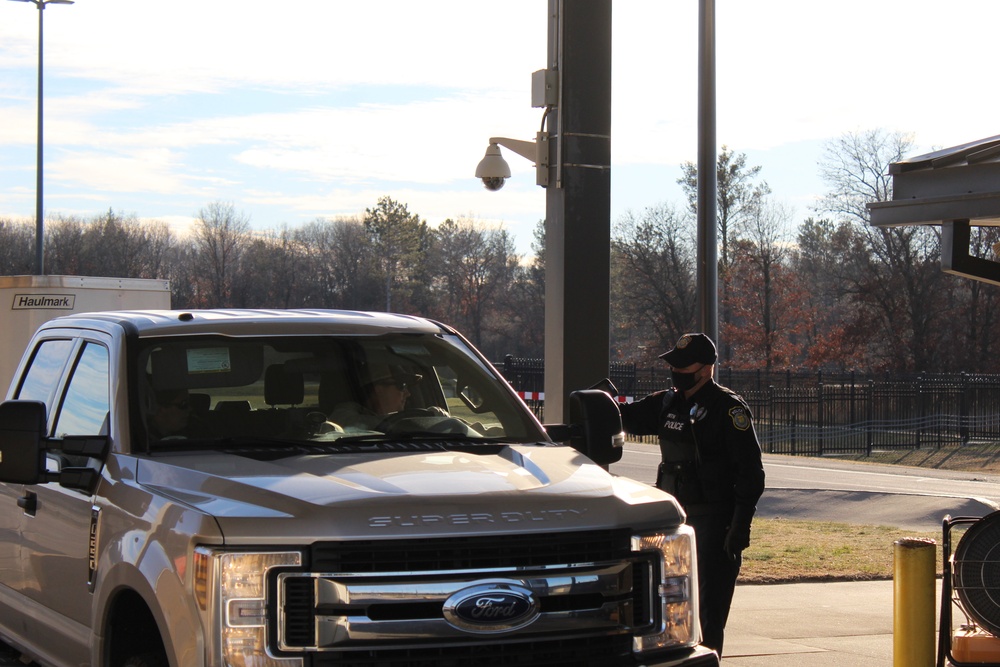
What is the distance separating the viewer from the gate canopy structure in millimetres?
6801

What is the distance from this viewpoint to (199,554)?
3.49 meters

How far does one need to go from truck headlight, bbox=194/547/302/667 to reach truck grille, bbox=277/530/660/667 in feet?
0.16

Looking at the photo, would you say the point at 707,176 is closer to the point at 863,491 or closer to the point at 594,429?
the point at 594,429

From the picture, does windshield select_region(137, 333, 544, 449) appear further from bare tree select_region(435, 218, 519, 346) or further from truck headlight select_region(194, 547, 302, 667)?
bare tree select_region(435, 218, 519, 346)

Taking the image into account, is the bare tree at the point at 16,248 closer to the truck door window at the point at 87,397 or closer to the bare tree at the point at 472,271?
the bare tree at the point at 472,271

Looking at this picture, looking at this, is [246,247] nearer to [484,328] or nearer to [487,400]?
[484,328]

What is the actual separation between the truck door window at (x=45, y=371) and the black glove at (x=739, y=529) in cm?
327

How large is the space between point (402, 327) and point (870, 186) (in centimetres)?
5188

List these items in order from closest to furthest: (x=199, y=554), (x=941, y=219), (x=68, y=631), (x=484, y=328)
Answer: (x=199, y=554), (x=68, y=631), (x=941, y=219), (x=484, y=328)

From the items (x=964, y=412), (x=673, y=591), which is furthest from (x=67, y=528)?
(x=964, y=412)

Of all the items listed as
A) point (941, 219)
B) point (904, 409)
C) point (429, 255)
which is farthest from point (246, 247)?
point (941, 219)

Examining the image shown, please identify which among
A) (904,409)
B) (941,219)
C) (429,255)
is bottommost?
(904,409)

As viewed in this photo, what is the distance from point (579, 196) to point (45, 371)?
143 inches

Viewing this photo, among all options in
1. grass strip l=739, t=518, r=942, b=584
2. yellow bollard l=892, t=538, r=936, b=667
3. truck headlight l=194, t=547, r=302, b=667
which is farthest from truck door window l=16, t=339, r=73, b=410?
grass strip l=739, t=518, r=942, b=584
